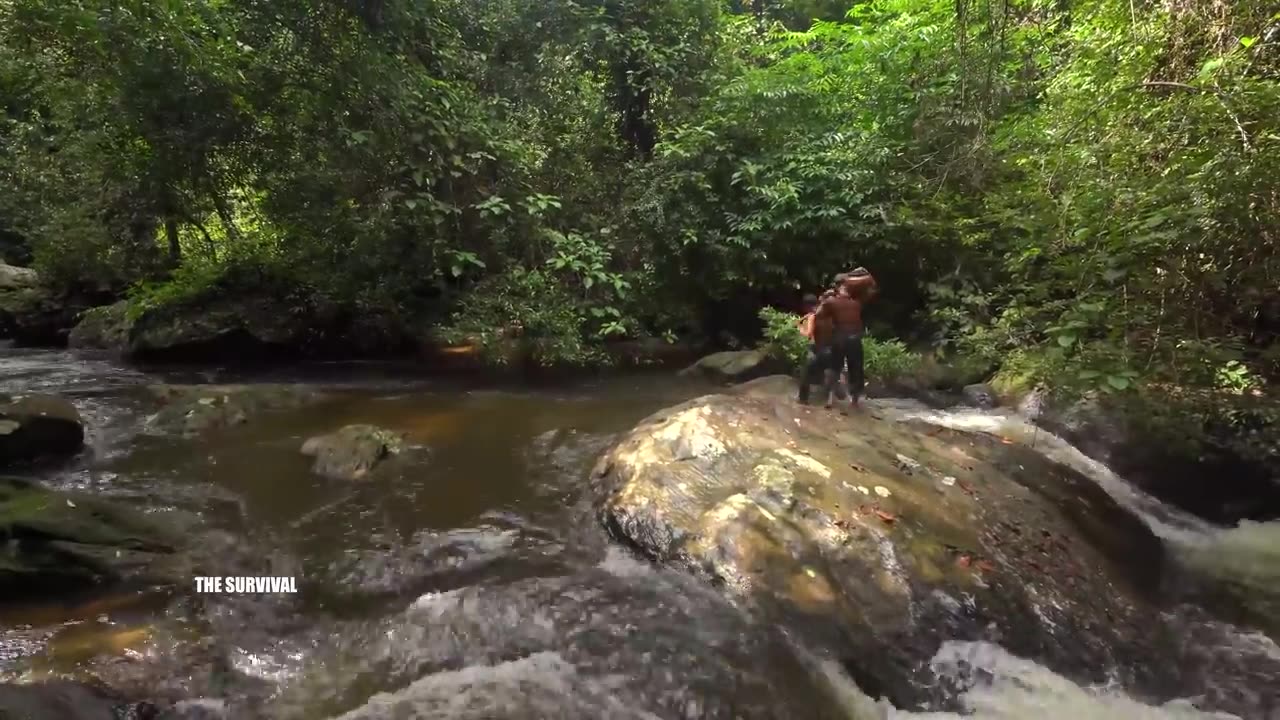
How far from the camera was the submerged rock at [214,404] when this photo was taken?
29.6 feet

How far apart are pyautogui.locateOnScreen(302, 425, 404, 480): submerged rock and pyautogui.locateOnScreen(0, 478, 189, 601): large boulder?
179cm

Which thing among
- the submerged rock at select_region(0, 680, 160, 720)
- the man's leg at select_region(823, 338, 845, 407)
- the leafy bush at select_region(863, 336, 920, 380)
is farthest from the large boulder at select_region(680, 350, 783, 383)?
the submerged rock at select_region(0, 680, 160, 720)

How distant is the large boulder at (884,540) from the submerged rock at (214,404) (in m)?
5.63

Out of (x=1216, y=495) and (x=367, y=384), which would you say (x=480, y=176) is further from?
(x=1216, y=495)

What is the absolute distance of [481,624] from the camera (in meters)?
4.75

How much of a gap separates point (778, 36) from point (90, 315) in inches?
665

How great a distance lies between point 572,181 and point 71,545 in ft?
35.1

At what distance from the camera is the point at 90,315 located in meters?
16.0

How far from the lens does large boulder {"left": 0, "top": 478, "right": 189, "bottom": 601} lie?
4871mm

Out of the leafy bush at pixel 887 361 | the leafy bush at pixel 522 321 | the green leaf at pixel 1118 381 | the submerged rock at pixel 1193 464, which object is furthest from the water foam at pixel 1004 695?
the leafy bush at pixel 522 321

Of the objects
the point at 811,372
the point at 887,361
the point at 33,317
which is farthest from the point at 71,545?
the point at 33,317

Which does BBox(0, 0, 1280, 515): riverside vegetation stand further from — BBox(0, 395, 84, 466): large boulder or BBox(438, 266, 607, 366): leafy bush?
BBox(0, 395, 84, 466): large boulder

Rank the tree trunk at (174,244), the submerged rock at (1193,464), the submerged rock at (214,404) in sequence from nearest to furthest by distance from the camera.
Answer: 1. the submerged rock at (1193,464)
2. the submerged rock at (214,404)
3. the tree trunk at (174,244)

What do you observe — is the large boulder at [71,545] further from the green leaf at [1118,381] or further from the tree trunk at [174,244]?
the tree trunk at [174,244]
